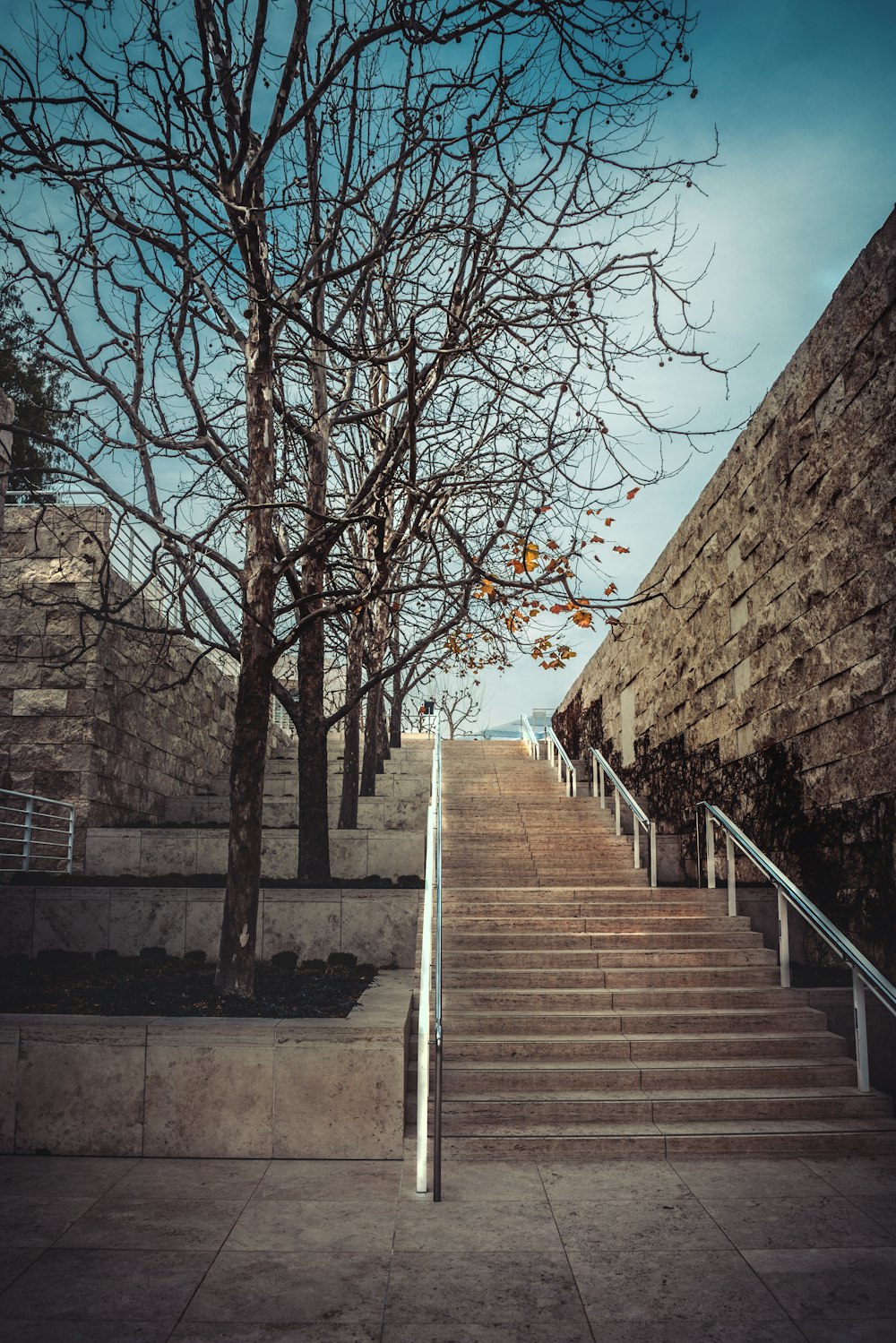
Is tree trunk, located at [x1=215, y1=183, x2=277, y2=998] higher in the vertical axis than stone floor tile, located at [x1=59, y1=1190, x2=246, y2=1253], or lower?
higher

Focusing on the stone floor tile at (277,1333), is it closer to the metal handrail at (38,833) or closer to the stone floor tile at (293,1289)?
the stone floor tile at (293,1289)

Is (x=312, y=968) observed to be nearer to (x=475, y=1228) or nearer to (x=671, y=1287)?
(x=475, y=1228)

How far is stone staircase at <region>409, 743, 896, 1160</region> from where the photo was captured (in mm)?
5363

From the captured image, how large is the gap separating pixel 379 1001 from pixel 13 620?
6457mm

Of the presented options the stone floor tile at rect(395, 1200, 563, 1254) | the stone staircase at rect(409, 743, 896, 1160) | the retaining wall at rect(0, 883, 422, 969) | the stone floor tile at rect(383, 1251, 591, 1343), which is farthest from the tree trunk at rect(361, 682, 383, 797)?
the stone floor tile at rect(383, 1251, 591, 1343)

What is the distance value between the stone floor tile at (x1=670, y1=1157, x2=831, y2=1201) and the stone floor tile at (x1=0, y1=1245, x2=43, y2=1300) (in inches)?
114

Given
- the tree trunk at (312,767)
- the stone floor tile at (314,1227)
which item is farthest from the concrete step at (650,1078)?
the tree trunk at (312,767)

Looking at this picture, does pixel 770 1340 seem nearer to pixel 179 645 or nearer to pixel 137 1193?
pixel 137 1193

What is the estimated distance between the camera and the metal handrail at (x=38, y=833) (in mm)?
9875

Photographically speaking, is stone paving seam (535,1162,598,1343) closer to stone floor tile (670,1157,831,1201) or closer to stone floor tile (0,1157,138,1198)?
stone floor tile (670,1157,831,1201)

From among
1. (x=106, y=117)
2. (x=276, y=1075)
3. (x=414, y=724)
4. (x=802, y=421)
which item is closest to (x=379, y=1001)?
(x=276, y=1075)

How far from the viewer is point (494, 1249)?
13.0 ft

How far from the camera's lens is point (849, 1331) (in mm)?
3211

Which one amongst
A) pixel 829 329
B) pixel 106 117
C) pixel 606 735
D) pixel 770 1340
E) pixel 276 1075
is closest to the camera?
pixel 770 1340
